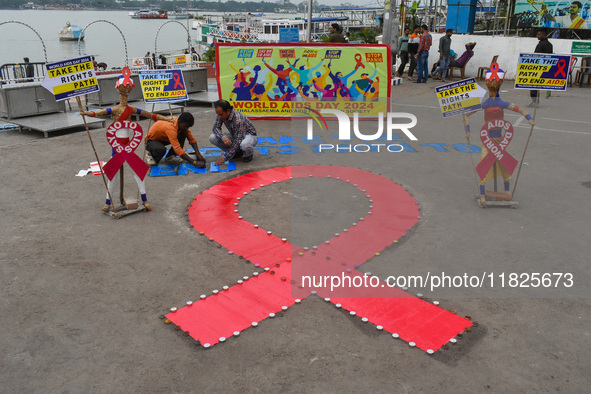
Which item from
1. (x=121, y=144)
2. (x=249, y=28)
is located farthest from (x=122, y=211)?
(x=249, y=28)

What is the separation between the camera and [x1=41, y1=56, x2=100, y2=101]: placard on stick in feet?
22.4

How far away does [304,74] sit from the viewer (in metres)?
13.1

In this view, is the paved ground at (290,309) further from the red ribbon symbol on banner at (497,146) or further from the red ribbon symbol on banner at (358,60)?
the red ribbon symbol on banner at (358,60)

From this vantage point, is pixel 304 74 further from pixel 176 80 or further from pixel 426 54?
pixel 426 54

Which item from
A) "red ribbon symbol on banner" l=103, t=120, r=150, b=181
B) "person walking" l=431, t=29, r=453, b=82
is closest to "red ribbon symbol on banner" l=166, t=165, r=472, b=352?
"red ribbon symbol on banner" l=103, t=120, r=150, b=181

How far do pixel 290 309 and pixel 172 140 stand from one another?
5.19 metres

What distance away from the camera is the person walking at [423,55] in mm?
18828

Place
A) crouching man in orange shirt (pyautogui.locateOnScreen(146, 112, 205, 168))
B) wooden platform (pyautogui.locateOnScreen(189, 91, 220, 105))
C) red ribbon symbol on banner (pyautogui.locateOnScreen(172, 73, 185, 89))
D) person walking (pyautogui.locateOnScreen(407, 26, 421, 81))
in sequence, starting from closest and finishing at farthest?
red ribbon symbol on banner (pyautogui.locateOnScreen(172, 73, 185, 89)) → crouching man in orange shirt (pyautogui.locateOnScreen(146, 112, 205, 168)) → wooden platform (pyautogui.locateOnScreen(189, 91, 220, 105)) → person walking (pyautogui.locateOnScreen(407, 26, 421, 81))

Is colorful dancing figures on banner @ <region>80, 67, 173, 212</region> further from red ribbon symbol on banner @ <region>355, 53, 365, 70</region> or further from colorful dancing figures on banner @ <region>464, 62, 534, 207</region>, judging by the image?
red ribbon symbol on banner @ <region>355, 53, 365, 70</region>

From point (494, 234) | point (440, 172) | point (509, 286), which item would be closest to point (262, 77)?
point (440, 172)

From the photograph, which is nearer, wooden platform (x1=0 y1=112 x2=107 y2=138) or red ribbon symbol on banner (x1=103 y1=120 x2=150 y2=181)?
red ribbon symbol on banner (x1=103 y1=120 x2=150 y2=181)

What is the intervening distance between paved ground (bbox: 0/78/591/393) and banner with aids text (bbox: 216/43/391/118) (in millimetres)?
3748

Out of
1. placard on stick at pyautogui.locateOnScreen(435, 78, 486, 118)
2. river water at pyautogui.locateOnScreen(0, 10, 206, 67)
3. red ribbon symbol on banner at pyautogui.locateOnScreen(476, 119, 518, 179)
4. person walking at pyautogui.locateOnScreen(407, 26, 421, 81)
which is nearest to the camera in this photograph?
→ placard on stick at pyautogui.locateOnScreen(435, 78, 486, 118)

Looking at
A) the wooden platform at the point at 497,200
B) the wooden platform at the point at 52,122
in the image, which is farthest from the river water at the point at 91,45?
the wooden platform at the point at 497,200
